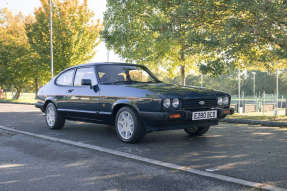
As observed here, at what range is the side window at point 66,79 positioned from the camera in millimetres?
7757

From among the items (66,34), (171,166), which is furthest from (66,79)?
(66,34)

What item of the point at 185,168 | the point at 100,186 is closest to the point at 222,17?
the point at 185,168

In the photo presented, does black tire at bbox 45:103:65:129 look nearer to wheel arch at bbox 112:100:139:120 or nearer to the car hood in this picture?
wheel arch at bbox 112:100:139:120

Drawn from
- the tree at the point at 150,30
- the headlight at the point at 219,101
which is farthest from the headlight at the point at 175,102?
the tree at the point at 150,30

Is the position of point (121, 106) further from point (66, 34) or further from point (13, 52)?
point (13, 52)

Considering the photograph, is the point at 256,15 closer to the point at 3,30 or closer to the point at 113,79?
the point at 113,79

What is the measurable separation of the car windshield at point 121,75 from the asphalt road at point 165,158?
1240 millimetres

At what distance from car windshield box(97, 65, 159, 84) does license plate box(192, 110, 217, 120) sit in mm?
1712

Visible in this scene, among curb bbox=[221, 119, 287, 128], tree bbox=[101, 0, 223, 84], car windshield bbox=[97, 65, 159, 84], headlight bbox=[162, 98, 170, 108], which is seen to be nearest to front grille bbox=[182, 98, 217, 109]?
headlight bbox=[162, 98, 170, 108]

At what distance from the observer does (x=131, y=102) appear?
5.89 metres

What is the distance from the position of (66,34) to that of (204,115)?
21548 mm

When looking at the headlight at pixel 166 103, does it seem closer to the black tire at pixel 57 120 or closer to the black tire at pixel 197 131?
the black tire at pixel 197 131

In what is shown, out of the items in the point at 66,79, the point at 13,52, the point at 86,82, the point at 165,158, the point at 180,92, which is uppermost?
the point at 13,52

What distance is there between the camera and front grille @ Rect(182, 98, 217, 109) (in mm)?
5660
